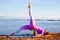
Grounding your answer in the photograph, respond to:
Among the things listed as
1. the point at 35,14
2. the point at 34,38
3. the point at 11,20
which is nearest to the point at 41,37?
the point at 34,38

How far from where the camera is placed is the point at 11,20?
3.68 metres

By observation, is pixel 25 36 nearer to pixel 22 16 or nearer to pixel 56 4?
pixel 22 16

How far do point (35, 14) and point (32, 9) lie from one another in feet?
0.42

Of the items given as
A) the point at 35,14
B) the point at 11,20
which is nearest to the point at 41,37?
the point at 35,14

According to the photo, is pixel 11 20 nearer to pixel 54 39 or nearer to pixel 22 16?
pixel 22 16

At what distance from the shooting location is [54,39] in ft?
12.0

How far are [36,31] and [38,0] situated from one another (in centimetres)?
68

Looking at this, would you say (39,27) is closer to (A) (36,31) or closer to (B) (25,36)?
(A) (36,31)

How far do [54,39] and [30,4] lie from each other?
0.91 meters

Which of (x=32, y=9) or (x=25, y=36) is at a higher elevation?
(x=32, y=9)

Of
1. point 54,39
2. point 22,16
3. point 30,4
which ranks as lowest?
point 54,39

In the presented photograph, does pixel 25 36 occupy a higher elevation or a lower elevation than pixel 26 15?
lower

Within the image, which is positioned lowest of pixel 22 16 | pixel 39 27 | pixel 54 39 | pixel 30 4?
pixel 54 39

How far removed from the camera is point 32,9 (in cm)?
370
